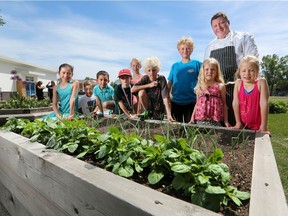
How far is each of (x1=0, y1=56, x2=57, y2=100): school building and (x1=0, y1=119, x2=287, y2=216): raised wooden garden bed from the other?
65.6ft

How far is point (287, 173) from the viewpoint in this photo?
3328mm

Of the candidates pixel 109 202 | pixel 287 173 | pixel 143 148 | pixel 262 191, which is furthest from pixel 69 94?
pixel 287 173

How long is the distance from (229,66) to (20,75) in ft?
94.2

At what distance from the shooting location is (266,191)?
3.18 ft

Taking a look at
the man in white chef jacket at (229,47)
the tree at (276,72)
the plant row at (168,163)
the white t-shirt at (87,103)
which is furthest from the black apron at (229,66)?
the tree at (276,72)

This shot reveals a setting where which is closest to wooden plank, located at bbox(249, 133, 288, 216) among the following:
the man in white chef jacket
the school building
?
the man in white chef jacket

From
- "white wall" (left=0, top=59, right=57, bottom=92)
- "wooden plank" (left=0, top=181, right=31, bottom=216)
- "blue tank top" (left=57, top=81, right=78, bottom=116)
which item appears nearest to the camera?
"wooden plank" (left=0, top=181, right=31, bottom=216)

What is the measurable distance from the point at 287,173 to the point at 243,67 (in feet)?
6.19

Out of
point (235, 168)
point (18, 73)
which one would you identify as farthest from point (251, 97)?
point (18, 73)

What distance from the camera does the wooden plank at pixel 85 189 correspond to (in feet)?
2.89

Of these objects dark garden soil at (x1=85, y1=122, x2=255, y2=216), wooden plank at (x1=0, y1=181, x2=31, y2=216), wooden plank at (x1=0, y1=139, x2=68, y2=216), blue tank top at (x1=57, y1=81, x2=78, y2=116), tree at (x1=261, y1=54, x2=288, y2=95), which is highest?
tree at (x1=261, y1=54, x2=288, y2=95)

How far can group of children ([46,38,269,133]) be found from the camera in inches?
101

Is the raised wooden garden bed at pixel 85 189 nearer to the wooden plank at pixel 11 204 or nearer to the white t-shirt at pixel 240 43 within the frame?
the wooden plank at pixel 11 204

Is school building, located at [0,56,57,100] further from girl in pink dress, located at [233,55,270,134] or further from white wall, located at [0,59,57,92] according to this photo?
girl in pink dress, located at [233,55,270,134]
